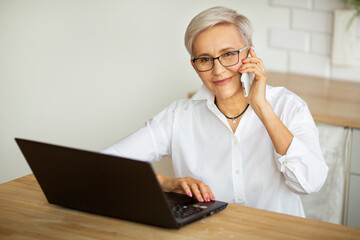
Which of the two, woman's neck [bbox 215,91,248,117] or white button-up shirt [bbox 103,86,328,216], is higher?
woman's neck [bbox 215,91,248,117]

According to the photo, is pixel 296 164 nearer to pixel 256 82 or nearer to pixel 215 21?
pixel 256 82

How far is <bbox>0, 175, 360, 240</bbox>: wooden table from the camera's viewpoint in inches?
51.9

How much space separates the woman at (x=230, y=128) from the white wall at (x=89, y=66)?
0.68 meters

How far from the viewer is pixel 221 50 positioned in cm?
188

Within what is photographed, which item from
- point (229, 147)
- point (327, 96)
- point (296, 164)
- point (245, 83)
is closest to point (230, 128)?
point (229, 147)

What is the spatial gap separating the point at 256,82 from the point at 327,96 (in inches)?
49.2

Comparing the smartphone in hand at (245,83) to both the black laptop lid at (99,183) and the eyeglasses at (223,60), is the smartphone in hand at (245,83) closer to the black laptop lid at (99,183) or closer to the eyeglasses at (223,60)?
the eyeglasses at (223,60)

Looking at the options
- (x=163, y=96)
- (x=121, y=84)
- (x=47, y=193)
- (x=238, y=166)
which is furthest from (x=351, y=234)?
(x=163, y=96)

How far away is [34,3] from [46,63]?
275 mm

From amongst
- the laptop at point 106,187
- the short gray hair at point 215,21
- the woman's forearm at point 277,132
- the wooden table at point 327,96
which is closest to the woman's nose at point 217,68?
the short gray hair at point 215,21

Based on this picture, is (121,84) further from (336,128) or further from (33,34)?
(336,128)

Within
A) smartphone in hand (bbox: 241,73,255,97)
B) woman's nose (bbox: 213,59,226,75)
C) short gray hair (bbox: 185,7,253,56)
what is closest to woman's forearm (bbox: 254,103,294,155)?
smartphone in hand (bbox: 241,73,255,97)

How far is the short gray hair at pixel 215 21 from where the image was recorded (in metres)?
1.87

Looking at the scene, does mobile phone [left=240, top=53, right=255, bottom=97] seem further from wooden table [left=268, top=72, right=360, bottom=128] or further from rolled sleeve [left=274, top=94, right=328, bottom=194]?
wooden table [left=268, top=72, right=360, bottom=128]
